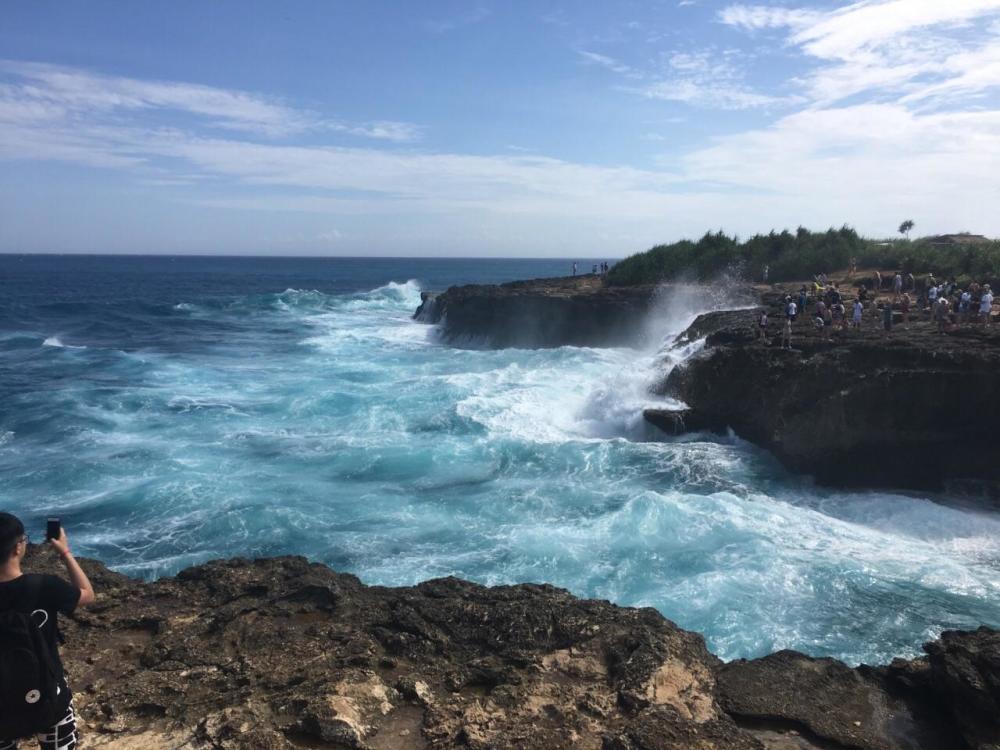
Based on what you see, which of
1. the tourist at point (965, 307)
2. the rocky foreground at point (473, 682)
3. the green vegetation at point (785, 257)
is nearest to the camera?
the rocky foreground at point (473, 682)

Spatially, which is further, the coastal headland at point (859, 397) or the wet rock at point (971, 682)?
the coastal headland at point (859, 397)

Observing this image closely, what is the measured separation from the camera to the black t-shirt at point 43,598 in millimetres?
3557

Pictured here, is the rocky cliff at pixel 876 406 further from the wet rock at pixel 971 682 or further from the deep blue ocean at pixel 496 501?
the wet rock at pixel 971 682

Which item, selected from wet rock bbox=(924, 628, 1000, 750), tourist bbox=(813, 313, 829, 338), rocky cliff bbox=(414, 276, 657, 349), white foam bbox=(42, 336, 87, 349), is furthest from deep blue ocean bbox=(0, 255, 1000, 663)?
white foam bbox=(42, 336, 87, 349)

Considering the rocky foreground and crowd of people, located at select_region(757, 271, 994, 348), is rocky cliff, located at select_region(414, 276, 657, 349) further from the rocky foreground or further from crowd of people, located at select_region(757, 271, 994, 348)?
the rocky foreground

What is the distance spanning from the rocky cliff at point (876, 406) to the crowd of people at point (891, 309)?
0.60 meters

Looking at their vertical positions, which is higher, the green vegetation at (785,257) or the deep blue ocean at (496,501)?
the green vegetation at (785,257)

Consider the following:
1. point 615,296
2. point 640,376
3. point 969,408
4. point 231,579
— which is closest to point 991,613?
point 969,408

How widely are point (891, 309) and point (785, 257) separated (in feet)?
53.0

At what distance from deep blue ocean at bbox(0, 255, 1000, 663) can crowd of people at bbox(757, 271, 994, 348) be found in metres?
4.42

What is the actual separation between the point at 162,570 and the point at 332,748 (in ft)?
24.7

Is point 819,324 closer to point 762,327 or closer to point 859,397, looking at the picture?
point 762,327

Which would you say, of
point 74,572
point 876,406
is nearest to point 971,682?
point 74,572

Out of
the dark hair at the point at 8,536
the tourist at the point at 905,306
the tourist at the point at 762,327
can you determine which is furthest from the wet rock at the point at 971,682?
the tourist at the point at 905,306
